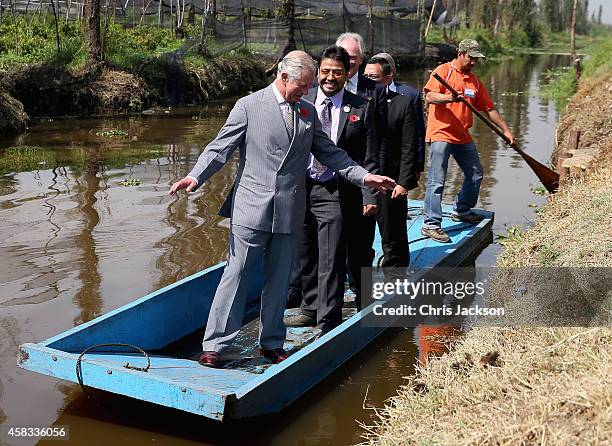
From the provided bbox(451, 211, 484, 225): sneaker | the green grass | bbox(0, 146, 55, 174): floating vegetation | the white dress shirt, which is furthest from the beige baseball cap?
the green grass

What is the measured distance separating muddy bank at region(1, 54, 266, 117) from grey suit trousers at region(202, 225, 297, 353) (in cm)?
1455

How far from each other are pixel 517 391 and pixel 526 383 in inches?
2.4

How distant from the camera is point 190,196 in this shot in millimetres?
11133

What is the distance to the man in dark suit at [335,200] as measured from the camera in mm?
6039

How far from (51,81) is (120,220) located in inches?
418

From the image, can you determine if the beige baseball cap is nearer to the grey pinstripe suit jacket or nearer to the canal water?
the canal water

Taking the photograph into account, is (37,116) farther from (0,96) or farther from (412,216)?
(412,216)

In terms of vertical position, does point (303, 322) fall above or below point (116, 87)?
below

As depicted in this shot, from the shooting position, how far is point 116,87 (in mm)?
20188

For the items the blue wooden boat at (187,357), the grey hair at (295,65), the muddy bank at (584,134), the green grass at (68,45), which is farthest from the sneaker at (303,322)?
the green grass at (68,45)

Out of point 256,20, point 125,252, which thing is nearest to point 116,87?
point 256,20

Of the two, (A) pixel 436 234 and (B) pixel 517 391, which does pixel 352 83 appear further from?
(B) pixel 517 391

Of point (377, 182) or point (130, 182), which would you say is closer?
point (377, 182)

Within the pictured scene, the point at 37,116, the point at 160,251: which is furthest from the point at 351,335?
the point at 37,116
